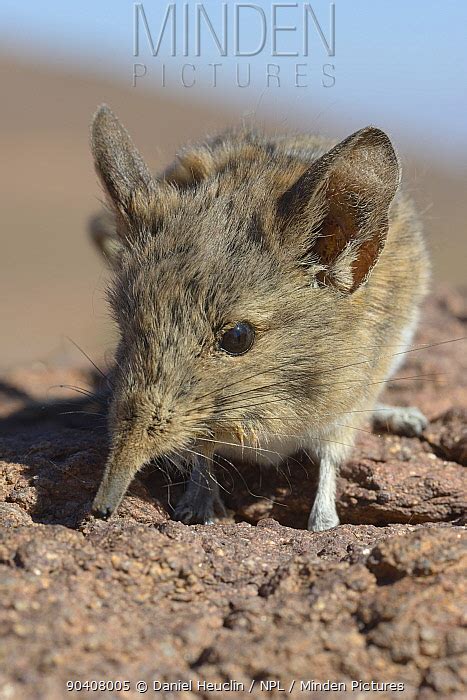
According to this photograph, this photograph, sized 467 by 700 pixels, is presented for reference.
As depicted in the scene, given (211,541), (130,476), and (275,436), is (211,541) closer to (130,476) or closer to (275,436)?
(130,476)

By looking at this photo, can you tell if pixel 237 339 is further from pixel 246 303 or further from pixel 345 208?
pixel 345 208

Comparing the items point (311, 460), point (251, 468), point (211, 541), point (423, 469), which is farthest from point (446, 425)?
point (211, 541)

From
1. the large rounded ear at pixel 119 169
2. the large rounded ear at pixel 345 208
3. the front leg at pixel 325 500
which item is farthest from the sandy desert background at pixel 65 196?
the front leg at pixel 325 500

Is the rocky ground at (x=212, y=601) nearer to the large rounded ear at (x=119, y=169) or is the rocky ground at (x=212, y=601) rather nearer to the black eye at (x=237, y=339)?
the black eye at (x=237, y=339)

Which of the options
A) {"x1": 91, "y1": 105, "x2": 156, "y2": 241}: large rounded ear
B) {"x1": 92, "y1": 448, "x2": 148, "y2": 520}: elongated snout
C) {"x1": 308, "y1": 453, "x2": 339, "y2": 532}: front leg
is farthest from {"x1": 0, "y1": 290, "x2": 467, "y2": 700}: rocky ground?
{"x1": 91, "y1": 105, "x2": 156, "y2": 241}: large rounded ear

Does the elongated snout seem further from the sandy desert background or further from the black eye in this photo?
the sandy desert background

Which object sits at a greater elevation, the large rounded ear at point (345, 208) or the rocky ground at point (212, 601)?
the large rounded ear at point (345, 208)
